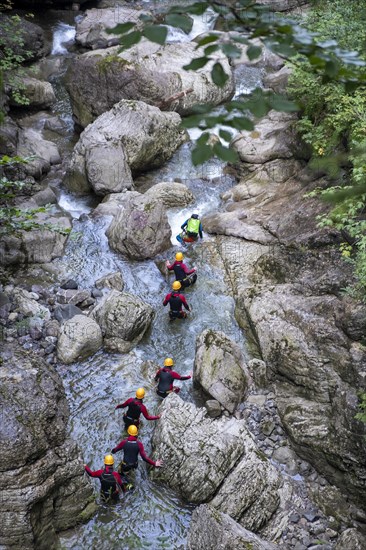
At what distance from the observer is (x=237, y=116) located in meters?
2.71

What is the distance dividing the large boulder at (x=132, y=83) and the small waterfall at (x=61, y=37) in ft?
18.6

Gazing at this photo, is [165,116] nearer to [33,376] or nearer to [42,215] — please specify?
[42,215]

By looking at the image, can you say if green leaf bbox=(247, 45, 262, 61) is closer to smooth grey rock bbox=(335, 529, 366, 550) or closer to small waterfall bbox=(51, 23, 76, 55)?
smooth grey rock bbox=(335, 529, 366, 550)

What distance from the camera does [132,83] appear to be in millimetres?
18188

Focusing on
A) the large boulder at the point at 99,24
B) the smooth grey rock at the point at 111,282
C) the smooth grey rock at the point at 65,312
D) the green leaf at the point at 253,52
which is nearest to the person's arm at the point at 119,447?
the smooth grey rock at the point at 65,312

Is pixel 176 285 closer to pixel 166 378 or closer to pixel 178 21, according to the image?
pixel 166 378

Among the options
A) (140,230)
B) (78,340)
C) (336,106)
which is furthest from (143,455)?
(336,106)

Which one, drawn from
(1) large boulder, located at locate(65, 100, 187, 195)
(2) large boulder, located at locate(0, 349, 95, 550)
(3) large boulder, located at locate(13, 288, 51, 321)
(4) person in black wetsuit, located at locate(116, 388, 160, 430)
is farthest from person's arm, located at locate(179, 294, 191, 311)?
(1) large boulder, located at locate(65, 100, 187, 195)

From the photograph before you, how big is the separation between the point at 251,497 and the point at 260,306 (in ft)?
14.0

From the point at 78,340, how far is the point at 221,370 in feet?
10.2

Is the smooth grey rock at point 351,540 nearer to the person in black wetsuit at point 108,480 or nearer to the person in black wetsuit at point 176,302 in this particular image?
the person in black wetsuit at point 108,480

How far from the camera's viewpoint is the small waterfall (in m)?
23.6

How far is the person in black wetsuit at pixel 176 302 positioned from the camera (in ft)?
39.8

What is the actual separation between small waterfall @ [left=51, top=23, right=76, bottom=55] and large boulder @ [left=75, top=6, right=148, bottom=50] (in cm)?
58
